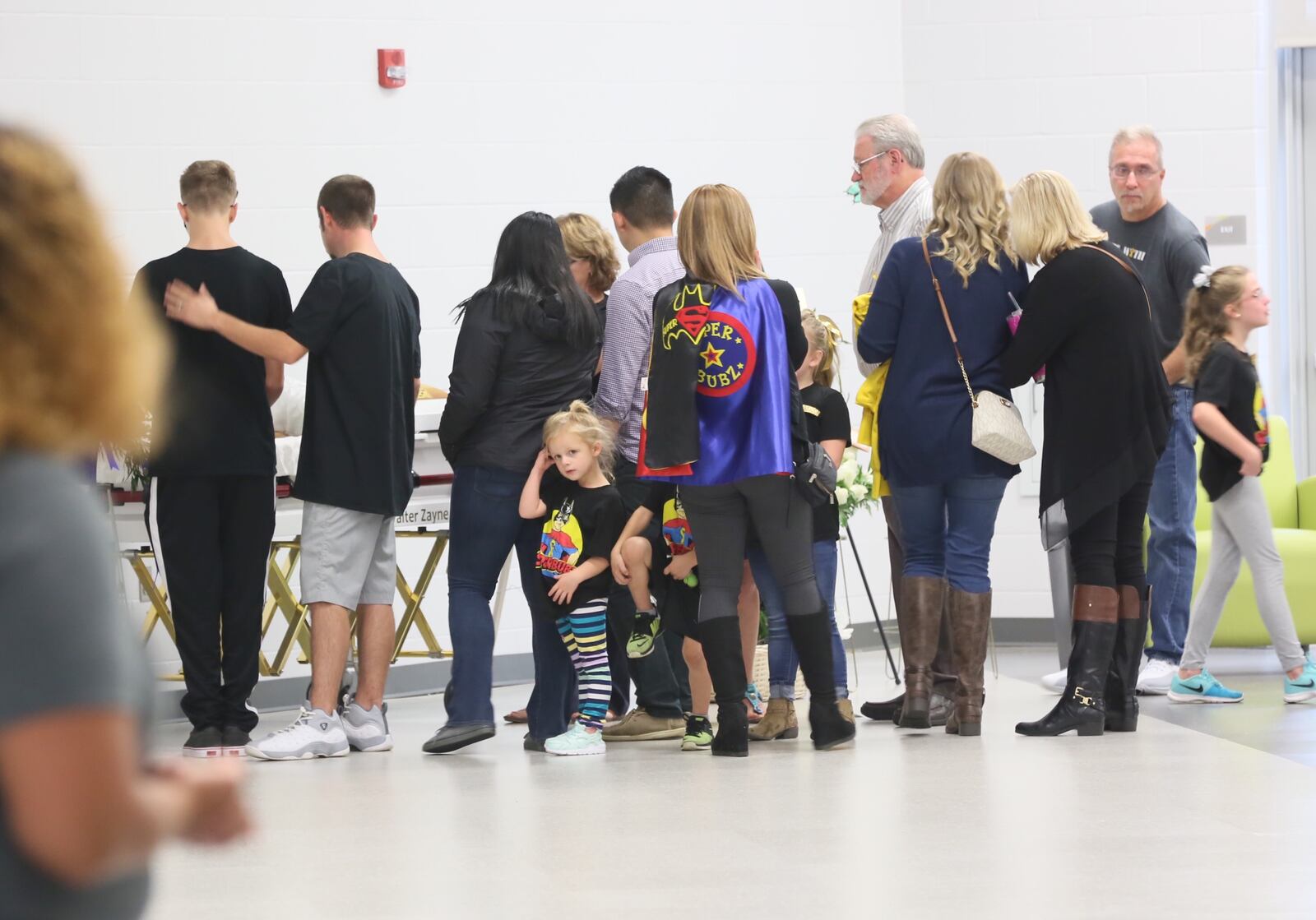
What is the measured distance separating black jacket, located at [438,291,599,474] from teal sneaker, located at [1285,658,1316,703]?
2333 mm

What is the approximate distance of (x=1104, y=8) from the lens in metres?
6.61

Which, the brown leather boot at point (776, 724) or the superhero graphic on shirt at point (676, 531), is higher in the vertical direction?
the superhero graphic on shirt at point (676, 531)

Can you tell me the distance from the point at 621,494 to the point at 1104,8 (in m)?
3.38

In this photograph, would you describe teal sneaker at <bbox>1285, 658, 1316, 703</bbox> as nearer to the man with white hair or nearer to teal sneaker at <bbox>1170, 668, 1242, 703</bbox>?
teal sneaker at <bbox>1170, 668, 1242, 703</bbox>

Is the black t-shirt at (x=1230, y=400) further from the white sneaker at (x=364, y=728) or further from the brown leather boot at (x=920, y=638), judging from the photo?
the white sneaker at (x=364, y=728)

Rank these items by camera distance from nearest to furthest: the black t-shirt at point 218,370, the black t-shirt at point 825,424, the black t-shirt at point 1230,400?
the black t-shirt at point 218,370
the black t-shirt at point 825,424
the black t-shirt at point 1230,400

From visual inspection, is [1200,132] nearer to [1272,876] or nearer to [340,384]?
[340,384]

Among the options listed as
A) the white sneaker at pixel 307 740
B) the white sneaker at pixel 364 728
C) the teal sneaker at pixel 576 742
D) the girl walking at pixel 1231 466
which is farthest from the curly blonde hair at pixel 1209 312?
the white sneaker at pixel 307 740

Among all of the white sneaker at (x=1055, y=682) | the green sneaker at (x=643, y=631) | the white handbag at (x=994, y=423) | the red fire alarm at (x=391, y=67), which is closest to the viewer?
the white handbag at (x=994, y=423)

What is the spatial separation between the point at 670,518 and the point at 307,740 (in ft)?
3.58

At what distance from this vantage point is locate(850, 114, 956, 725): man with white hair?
15.1 feet

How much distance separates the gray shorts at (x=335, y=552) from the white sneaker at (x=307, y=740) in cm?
30

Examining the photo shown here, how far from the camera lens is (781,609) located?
4438mm

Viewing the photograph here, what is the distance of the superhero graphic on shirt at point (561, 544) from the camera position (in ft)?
14.0
